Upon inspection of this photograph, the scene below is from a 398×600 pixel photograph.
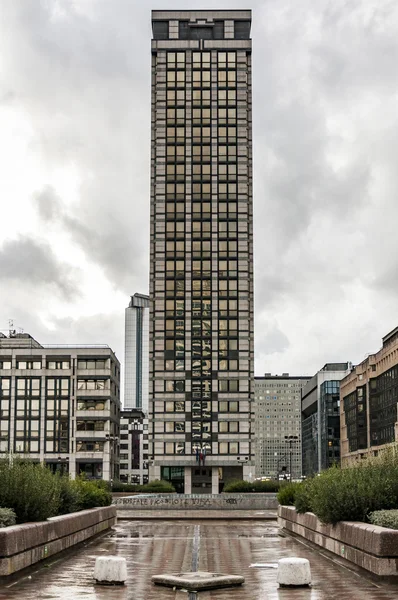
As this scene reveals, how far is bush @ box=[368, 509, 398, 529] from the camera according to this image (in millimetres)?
17673

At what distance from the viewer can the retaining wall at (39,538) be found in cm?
1644

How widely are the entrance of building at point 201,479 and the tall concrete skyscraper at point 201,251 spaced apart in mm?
142

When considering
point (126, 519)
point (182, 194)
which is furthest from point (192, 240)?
point (126, 519)

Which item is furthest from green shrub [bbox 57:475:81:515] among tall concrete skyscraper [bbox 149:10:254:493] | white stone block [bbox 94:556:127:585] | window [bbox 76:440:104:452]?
window [bbox 76:440:104:452]

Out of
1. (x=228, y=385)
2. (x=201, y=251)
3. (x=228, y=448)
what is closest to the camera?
(x=228, y=448)

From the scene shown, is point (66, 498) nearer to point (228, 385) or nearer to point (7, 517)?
point (7, 517)

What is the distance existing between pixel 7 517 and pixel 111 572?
3.82 meters

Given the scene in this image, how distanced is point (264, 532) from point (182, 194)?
9601 cm

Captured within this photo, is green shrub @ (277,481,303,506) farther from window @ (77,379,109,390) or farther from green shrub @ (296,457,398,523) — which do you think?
window @ (77,379,109,390)

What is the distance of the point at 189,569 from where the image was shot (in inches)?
720

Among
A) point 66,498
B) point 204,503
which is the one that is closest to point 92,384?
point 204,503

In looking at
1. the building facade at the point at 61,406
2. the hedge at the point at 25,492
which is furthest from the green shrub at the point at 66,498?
the building facade at the point at 61,406

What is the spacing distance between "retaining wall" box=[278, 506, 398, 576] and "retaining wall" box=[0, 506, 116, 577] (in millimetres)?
7008

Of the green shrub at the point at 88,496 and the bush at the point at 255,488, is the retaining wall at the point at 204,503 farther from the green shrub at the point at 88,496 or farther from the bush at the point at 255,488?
the green shrub at the point at 88,496
